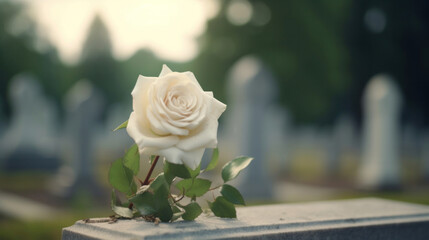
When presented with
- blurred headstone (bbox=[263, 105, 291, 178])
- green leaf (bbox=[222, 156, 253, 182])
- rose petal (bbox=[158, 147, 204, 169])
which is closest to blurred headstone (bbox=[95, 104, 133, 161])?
blurred headstone (bbox=[263, 105, 291, 178])

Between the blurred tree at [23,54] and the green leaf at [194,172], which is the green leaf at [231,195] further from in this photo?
the blurred tree at [23,54]

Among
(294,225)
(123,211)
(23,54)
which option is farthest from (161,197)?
(23,54)

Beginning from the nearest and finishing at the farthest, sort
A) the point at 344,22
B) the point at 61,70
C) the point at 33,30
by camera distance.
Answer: the point at 344,22
the point at 33,30
the point at 61,70

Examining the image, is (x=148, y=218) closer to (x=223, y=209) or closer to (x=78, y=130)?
(x=223, y=209)

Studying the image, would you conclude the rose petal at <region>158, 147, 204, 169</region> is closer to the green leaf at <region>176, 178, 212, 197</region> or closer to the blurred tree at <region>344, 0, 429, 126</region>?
the green leaf at <region>176, 178, 212, 197</region>

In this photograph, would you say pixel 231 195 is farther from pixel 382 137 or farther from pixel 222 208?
pixel 382 137

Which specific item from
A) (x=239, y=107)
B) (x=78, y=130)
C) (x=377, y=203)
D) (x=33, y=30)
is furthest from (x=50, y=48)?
(x=377, y=203)

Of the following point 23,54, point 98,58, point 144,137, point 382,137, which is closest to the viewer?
point 144,137
